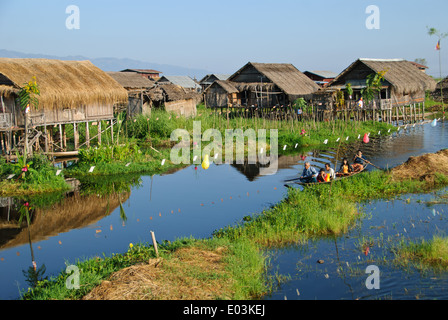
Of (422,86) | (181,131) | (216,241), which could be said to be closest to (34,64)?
(181,131)

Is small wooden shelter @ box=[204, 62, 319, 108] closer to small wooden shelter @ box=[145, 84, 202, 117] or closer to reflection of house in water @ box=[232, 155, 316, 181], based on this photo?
small wooden shelter @ box=[145, 84, 202, 117]

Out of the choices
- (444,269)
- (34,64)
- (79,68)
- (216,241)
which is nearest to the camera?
(444,269)

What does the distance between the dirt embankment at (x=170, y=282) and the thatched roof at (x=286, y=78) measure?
80.3 feet

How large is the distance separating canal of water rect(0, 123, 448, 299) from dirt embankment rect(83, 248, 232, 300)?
118 centimetres

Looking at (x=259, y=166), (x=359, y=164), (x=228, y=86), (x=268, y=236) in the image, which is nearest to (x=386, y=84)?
(x=228, y=86)

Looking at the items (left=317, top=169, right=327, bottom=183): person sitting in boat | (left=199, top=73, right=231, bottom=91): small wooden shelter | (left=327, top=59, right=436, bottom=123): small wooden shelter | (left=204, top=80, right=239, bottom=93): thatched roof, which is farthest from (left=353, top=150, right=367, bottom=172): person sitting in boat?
(left=199, top=73, right=231, bottom=91): small wooden shelter

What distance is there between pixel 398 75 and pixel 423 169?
678 inches

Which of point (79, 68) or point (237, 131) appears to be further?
point (237, 131)

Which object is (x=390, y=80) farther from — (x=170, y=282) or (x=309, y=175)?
(x=170, y=282)

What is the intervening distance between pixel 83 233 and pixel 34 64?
12.4 m

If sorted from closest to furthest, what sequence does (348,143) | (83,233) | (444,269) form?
(444,269) < (83,233) < (348,143)

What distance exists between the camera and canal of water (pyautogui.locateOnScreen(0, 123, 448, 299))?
28.0 ft
